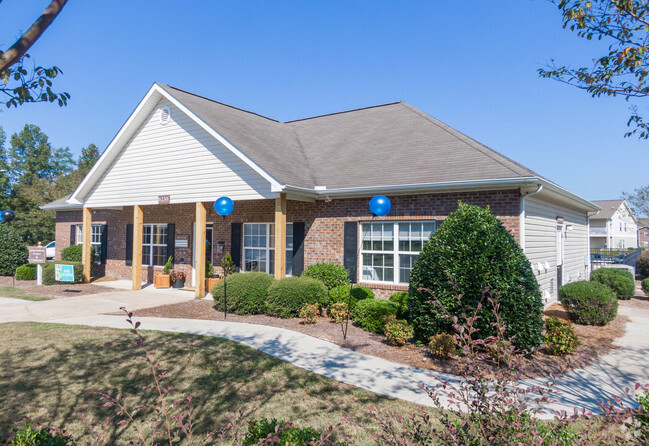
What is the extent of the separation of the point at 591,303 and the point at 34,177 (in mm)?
68123

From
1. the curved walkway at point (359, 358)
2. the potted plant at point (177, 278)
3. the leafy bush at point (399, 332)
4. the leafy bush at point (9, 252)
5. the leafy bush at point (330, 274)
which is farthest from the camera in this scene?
the leafy bush at point (9, 252)

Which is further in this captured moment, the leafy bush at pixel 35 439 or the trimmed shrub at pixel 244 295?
the trimmed shrub at pixel 244 295

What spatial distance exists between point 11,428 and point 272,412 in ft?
9.31

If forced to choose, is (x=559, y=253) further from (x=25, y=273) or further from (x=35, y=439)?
(x=25, y=273)

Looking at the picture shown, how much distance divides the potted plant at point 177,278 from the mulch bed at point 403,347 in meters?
3.57

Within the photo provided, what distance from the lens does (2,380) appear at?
227 inches

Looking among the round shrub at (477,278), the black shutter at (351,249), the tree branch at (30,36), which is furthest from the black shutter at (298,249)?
the tree branch at (30,36)

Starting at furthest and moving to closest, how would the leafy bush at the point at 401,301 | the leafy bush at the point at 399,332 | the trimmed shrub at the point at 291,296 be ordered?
the trimmed shrub at the point at 291,296
the leafy bush at the point at 401,301
the leafy bush at the point at 399,332

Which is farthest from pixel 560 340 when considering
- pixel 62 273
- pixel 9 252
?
pixel 9 252

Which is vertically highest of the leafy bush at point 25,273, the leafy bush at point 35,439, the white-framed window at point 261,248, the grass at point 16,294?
the white-framed window at point 261,248

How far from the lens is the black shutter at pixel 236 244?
14.1 m

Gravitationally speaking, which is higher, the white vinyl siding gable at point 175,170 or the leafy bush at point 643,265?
the white vinyl siding gable at point 175,170

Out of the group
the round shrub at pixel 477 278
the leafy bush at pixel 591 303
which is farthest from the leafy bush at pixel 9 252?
A: the leafy bush at pixel 591 303

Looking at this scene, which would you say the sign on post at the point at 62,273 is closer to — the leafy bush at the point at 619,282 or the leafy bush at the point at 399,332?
the leafy bush at the point at 399,332
